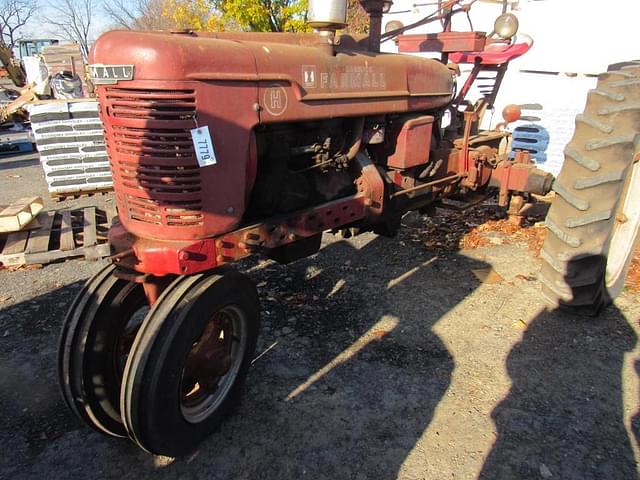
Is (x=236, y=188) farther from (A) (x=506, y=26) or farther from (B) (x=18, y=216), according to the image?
(B) (x=18, y=216)

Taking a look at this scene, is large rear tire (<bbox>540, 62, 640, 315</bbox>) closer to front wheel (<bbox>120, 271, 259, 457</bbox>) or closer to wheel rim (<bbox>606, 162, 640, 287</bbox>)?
wheel rim (<bbox>606, 162, 640, 287</bbox>)

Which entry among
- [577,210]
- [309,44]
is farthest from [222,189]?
[577,210]

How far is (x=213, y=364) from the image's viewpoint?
2.33 meters

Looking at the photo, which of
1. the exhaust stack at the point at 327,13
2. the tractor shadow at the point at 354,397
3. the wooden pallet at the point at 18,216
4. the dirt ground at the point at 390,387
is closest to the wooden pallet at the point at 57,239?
the wooden pallet at the point at 18,216

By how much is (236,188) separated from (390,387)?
138 centimetres

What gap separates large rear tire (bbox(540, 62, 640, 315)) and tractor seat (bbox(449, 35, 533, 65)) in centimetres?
97

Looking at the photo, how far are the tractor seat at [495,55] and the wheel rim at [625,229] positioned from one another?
1367 millimetres

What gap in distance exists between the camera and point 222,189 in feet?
7.09

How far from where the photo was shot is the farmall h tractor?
6.52ft

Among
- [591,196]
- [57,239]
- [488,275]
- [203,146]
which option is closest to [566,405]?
[591,196]

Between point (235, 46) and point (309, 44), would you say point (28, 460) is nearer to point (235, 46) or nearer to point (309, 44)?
point (235, 46)

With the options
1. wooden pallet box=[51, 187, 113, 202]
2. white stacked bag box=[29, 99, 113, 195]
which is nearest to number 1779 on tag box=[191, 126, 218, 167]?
white stacked bag box=[29, 99, 113, 195]

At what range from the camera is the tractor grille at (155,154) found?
1.93 m

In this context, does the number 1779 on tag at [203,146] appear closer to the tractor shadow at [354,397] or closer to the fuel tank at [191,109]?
the fuel tank at [191,109]
